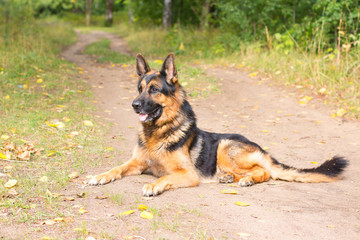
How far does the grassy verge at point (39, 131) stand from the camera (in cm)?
420

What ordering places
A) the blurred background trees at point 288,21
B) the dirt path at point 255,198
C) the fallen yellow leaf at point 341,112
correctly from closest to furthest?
the dirt path at point 255,198 → the fallen yellow leaf at point 341,112 → the blurred background trees at point 288,21

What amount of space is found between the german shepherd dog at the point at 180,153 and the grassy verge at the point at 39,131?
2.91ft

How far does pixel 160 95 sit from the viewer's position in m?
5.19

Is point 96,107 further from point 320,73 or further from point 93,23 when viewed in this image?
point 93,23

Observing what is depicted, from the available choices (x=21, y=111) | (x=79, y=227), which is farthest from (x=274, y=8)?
(x=79, y=227)

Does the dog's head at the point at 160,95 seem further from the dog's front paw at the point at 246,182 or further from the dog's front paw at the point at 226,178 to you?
the dog's front paw at the point at 246,182

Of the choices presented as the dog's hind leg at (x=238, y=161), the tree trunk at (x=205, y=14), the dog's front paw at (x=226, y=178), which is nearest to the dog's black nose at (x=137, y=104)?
the dog's hind leg at (x=238, y=161)

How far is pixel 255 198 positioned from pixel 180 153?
1.22 meters

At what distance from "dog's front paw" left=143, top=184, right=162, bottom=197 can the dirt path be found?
0.09 meters

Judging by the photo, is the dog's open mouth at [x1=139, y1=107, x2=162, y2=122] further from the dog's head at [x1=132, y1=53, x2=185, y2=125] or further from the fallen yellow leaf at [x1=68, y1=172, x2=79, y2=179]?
the fallen yellow leaf at [x1=68, y1=172, x2=79, y2=179]

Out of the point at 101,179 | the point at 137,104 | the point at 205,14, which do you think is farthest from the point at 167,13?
the point at 101,179

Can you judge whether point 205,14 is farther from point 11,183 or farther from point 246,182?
point 11,183

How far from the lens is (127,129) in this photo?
791 cm

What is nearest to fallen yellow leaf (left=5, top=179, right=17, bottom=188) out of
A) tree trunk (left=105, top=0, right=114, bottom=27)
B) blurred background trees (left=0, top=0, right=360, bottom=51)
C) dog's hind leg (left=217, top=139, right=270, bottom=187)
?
dog's hind leg (left=217, top=139, right=270, bottom=187)
